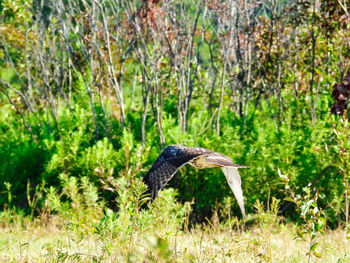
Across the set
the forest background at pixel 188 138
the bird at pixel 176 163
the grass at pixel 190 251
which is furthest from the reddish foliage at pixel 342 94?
the bird at pixel 176 163

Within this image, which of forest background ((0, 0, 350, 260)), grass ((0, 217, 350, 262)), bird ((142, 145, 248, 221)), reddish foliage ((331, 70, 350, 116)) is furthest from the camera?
reddish foliage ((331, 70, 350, 116))

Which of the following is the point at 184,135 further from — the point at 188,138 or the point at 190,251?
the point at 190,251

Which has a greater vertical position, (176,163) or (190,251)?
(176,163)

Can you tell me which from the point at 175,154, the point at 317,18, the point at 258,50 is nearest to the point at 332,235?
the point at 175,154

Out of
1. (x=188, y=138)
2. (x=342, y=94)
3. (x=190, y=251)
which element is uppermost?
(x=342, y=94)

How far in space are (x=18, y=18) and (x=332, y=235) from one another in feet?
16.5

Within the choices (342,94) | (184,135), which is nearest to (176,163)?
(184,135)

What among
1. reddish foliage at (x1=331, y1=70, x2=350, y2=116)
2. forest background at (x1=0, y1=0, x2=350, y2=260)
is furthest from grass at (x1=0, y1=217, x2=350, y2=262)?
reddish foliage at (x1=331, y1=70, x2=350, y2=116)

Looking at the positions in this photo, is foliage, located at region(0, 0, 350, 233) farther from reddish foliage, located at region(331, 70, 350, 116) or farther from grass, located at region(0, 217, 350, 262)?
grass, located at region(0, 217, 350, 262)

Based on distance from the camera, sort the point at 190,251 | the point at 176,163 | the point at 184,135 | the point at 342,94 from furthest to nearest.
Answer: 1. the point at 184,135
2. the point at 342,94
3. the point at 190,251
4. the point at 176,163

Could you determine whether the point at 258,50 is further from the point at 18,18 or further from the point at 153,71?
the point at 18,18

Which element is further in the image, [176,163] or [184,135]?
[184,135]

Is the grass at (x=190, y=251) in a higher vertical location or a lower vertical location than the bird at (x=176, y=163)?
lower

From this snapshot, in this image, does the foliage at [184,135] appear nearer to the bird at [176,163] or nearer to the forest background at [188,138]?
the forest background at [188,138]
